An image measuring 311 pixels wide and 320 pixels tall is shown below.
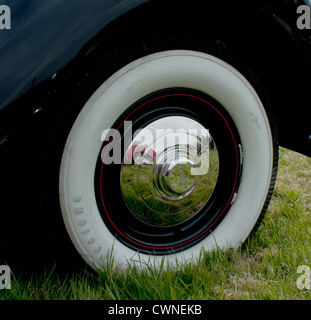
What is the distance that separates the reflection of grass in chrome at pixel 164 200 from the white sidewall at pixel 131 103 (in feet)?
0.37

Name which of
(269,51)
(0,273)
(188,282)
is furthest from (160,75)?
(0,273)

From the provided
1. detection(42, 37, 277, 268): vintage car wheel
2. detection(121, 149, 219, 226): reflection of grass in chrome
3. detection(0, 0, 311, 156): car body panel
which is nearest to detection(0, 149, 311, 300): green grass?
detection(42, 37, 277, 268): vintage car wheel

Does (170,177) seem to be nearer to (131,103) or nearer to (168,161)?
(168,161)

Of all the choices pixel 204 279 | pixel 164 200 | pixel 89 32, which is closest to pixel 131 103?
pixel 89 32

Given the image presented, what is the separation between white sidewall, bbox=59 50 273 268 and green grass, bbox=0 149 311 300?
54 millimetres

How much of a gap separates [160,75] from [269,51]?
0.44m

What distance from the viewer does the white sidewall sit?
1.06m

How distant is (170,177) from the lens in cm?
124

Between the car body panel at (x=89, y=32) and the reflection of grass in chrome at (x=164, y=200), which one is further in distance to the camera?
the reflection of grass in chrome at (x=164, y=200)

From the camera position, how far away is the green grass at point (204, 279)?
1.15 m

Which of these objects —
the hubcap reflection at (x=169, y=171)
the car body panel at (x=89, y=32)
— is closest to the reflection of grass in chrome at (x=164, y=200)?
the hubcap reflection at (x=169, y=171)

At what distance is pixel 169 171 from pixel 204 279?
37 centimetres

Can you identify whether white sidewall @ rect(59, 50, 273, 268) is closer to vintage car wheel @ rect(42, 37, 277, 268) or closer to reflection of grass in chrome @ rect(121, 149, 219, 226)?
vintage car wheel @ rect(42, 37, 277, 268)

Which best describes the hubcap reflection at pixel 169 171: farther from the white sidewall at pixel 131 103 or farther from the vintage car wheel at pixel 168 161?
the white sidewall at pixel 131 103
